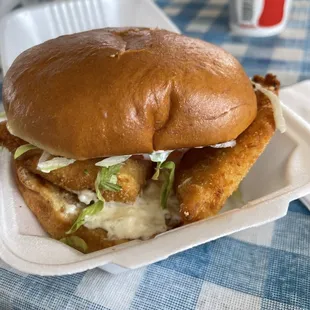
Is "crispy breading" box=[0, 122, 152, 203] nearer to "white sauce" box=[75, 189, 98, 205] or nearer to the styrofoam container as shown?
"white sauce" box=[75, 189, 98, 205]

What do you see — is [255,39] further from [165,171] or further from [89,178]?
[89,178]

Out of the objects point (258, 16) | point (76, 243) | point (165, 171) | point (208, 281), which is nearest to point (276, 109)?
point (165, 171)

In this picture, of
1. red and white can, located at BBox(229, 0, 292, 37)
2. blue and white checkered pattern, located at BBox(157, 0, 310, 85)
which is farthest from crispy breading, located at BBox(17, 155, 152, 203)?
red and white can, located at BBox(229, 0, 292, 37)

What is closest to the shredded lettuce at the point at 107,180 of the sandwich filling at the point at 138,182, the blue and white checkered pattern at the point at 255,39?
the sandwich filling at the point at 138,182

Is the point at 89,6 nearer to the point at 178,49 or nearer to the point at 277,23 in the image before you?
the point at 277,23

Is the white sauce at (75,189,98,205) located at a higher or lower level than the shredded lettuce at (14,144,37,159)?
lower

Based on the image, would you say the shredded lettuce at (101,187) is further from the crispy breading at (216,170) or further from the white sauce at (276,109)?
the white sauce at (276,109)
